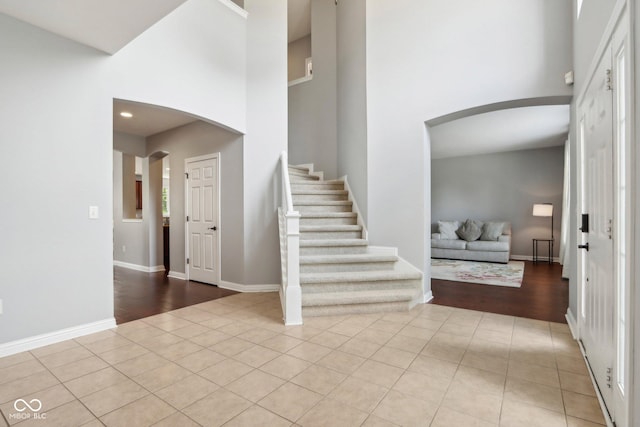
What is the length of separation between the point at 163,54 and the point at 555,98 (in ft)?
14.1

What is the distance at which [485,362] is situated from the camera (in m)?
2.37

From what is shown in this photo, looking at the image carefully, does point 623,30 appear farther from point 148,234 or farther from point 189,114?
point 148,234

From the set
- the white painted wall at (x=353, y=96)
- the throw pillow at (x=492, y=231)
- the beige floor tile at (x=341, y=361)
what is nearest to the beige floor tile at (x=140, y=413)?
the beige floor tile at (x=341, y=361)

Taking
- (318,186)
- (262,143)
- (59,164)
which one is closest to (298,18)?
(262,143)

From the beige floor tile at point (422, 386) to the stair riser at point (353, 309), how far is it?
130cm

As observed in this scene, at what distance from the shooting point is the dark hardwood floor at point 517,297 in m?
3.59

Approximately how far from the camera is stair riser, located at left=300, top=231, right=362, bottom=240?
440 centimetres

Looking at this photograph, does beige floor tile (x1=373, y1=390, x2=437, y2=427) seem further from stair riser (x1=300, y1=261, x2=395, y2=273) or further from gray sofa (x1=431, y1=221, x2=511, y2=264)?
gray sofa (x1=431, y1=221, x2=511, y2=264)

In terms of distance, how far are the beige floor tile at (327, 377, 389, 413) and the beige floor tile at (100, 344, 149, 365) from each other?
1.65 m

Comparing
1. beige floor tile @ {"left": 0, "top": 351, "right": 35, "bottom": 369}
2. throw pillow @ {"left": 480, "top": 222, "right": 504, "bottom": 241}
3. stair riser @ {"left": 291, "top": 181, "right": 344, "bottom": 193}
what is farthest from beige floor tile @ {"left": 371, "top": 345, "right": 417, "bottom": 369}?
throw pillow @ {"left": 480, "top": 222, "right": 504, "bottom": 241}

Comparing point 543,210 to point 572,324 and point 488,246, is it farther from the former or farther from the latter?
point 572,324

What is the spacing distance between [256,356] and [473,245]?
20.2ft

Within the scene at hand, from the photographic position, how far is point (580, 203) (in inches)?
110

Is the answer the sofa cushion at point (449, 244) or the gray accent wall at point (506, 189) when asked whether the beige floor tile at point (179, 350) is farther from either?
the gray accent wall at point (506, 189)
